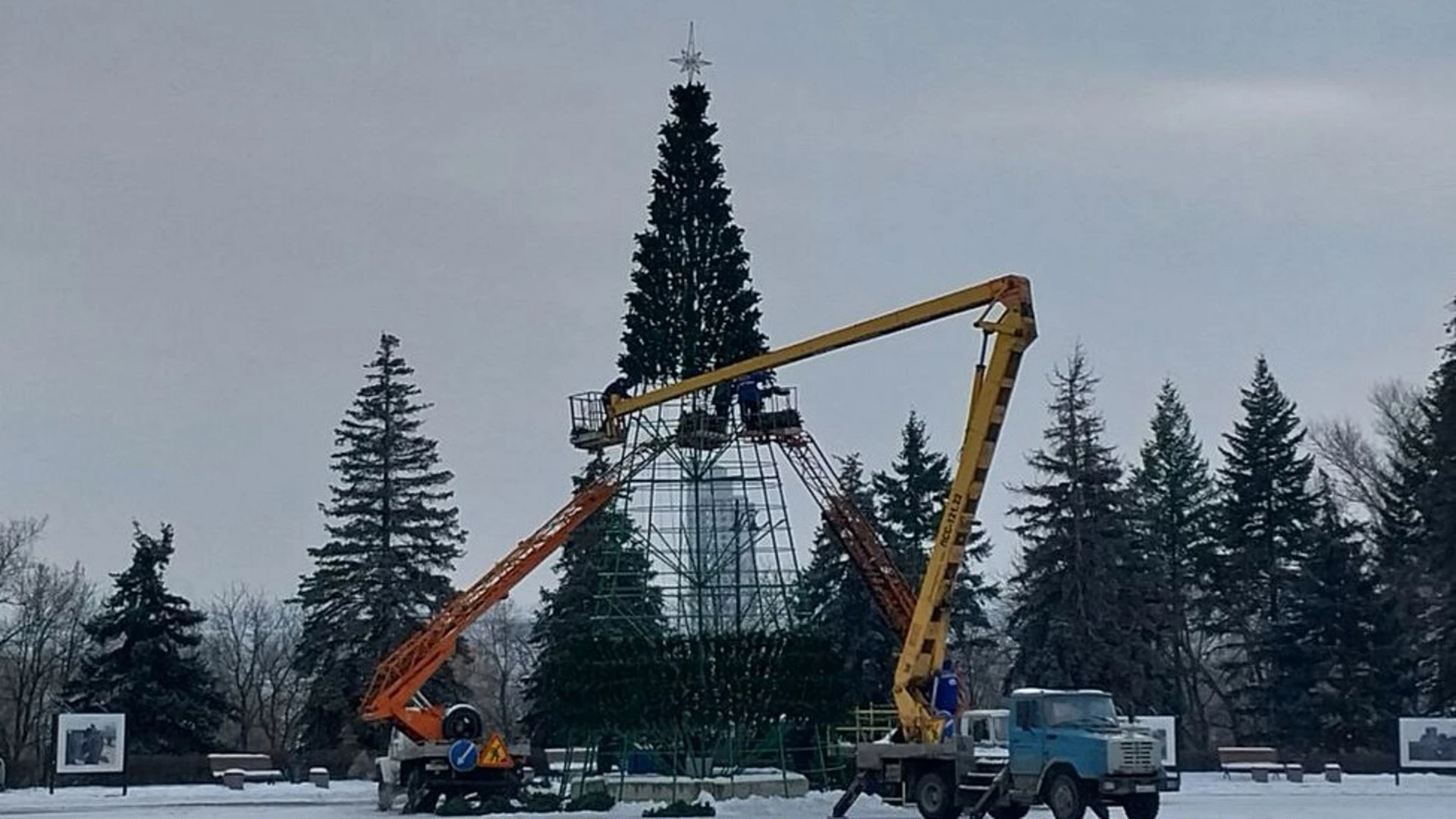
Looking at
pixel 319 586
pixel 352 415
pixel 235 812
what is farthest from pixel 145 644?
pixel 235 812

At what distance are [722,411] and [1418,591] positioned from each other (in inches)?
1252

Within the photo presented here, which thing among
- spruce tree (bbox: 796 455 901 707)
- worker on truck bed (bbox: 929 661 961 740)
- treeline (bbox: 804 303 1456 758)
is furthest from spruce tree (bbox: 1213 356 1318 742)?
worker on truck bed (bbox: 929 661 961 740)

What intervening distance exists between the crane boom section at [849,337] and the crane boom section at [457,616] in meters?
1.26

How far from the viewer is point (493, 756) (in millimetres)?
43969

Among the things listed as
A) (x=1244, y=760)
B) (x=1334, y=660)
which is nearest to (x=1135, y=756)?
(x=1244, y=760)

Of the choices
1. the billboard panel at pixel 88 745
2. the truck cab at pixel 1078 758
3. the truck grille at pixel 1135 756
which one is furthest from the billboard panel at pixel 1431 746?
the billboard panel at pixel 88 745

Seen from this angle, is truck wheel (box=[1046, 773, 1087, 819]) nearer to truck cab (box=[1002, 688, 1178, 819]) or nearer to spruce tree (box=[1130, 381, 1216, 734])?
truck cab (box=[1002, 688, 1178, 819])

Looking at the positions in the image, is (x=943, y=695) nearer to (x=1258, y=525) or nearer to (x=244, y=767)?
(x=244, y=767)

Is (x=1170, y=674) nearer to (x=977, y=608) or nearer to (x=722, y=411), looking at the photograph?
(x=977, y=608)

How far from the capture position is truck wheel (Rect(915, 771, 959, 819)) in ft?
126

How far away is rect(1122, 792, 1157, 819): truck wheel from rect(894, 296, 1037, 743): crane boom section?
18.1 ft

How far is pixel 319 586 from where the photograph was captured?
67.6 meters

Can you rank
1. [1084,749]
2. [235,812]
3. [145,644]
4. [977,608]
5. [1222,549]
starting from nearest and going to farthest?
[1084,749] → [235,812] → [145,644] → [977,608] → [1222,549]

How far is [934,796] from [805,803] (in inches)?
212
